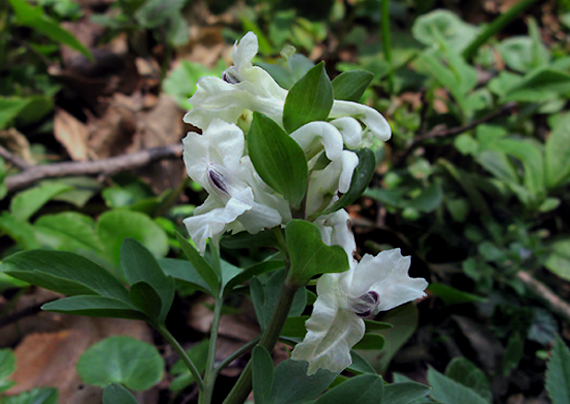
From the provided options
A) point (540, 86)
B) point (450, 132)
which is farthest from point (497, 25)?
point (450, 132)

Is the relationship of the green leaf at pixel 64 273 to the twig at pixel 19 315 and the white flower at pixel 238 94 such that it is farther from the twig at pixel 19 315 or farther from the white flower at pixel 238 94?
the twig at pixel 19 315

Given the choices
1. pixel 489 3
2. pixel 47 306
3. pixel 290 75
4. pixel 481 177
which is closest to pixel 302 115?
pixel 290 75

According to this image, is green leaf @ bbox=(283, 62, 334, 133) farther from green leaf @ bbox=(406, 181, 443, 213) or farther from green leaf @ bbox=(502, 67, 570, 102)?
green leaf @ bbox=(502, 67, 570, 102)

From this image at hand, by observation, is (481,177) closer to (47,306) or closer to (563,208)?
(563,208)

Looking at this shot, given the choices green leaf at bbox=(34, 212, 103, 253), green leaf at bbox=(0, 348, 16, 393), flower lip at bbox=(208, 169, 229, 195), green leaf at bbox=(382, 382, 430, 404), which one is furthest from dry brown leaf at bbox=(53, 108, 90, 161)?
green leaf at bbox=(382, 382, 430, 404)

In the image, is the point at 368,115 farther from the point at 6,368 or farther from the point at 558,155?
the point at 558,155

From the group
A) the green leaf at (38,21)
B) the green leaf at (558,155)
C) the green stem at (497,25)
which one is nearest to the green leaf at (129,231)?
the green leaf at (38,21)
